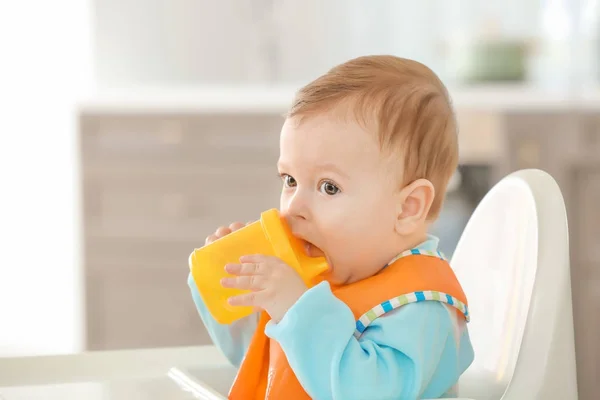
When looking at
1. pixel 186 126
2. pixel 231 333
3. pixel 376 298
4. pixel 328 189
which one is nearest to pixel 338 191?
pixel 328 189

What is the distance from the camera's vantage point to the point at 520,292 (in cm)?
101

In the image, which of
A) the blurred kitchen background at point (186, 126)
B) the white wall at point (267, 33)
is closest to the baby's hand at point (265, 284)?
the blurred kitchen background at point (186, 126)

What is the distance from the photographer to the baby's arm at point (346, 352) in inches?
32.5

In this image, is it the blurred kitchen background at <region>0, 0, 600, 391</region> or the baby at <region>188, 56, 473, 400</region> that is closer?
the baby at <region>188, 56, 473, 400</region>

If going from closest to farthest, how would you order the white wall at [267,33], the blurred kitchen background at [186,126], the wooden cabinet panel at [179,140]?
the blurred kitchen background at [186,126] < the wooden cabinet panel at [179,140] < the white wall at [267,33]

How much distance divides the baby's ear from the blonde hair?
0.01m

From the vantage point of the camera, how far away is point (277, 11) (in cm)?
346

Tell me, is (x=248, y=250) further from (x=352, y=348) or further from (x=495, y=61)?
(x=495, y=61)

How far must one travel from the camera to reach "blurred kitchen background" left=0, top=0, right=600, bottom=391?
2838 mm

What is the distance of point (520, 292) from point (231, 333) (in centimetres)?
A: 32

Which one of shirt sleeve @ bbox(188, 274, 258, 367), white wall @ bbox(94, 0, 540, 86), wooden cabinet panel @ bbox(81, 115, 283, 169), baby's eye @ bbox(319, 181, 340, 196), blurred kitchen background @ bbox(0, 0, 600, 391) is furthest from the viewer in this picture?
white wall @ bbox(94, 0, 540, 86)

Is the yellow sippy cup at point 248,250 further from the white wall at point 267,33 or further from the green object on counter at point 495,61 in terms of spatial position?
the white wall at point 267,33

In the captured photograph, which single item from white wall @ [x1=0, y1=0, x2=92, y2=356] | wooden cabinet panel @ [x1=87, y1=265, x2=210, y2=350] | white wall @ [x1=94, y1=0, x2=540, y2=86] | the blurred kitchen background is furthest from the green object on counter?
white wall @ [x1=0, y1=0, x2=92, y2=356]

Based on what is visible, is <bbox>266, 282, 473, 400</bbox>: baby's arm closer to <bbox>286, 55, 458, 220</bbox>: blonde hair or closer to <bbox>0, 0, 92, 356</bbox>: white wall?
<bbox>286, 55, 458, 220</bbox>: blonde hair
